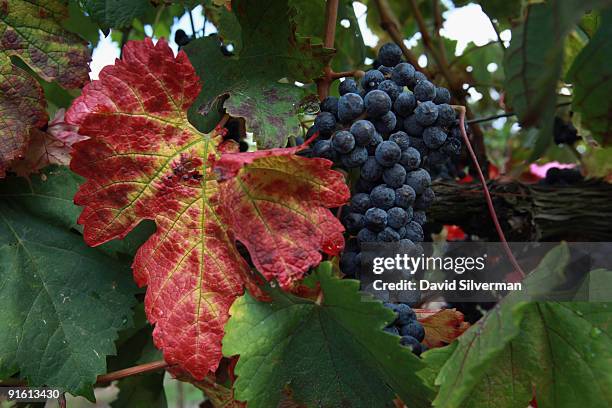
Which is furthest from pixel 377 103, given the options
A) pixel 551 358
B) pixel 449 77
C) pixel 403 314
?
pixel 449 77

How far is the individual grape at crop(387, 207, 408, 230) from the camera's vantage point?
640 mm

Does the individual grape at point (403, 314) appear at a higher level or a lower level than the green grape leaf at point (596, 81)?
lower

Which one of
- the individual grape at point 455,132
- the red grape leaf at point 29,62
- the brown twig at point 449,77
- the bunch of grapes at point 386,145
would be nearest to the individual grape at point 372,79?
the bunch of grapes at point 386,145

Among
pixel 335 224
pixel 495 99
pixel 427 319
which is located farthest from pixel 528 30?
pixel 495 99

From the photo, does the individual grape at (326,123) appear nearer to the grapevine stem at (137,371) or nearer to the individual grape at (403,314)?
the individual grape at (403,314)

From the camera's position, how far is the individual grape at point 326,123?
664 millimetres

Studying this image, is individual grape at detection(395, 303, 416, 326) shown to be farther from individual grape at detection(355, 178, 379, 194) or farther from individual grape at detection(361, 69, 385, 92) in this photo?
individual grape at detection(361, 69, 385, 92)

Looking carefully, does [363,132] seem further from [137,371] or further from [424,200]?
[137,371]

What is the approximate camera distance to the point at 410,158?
2.16ft

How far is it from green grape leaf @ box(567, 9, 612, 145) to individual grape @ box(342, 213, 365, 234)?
0.82ft

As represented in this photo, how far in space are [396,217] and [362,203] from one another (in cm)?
4

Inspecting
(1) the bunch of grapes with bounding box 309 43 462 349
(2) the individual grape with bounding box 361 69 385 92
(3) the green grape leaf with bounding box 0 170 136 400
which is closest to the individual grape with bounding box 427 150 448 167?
(1) the bunch of grapes with bounding box 309 43 462 349

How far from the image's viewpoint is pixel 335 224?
621 mm

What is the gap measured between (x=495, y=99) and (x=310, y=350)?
1130 mm
